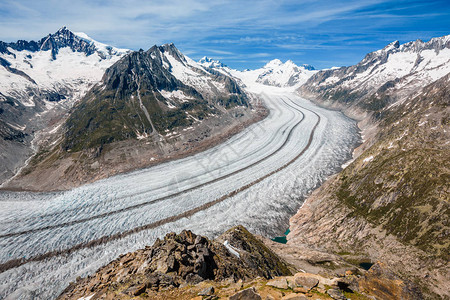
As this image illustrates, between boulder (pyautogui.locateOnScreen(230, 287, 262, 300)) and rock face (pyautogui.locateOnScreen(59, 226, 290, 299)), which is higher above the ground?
boulder (pyautogui.locateOnScreen(230, 287, 262, 300))

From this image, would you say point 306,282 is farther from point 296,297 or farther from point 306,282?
point 296,297

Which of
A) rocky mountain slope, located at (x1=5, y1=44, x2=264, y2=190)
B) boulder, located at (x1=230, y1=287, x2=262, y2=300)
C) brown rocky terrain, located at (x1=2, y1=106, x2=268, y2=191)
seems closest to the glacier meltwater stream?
brown rocky terrain, located at (x1=2, y1=106, x2=268, y2=191)

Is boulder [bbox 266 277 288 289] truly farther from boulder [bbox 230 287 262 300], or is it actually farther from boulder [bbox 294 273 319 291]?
boulder [bbox 230 287 262 300]

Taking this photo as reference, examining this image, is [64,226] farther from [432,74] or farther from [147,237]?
[432,74]

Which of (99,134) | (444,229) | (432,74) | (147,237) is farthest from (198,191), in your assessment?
(432,74)

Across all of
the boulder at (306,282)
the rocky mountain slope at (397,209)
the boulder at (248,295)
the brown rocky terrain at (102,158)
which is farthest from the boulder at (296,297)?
the brown rocky terrain at (102,158)

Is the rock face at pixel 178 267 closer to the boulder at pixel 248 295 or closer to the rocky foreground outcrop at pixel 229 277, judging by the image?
the rocky foreground outcrop at pixel 229 277
